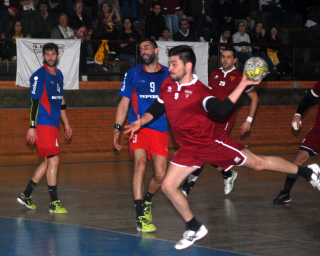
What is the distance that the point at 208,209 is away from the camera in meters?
7.04

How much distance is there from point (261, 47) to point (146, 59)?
1005 cm

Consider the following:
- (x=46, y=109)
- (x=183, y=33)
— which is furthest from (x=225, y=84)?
(x=183, y=33)

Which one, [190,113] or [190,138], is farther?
[190,138]

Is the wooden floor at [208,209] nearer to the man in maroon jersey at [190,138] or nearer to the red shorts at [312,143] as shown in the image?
the man in maroon jersey at [190,138]

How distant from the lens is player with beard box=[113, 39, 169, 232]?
19.4 feet

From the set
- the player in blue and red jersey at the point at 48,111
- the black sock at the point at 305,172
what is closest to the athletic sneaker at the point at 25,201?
the player in blue and red jersey at the point at 48,111

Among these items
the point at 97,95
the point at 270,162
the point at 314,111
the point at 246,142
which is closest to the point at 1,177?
the point at 97,95

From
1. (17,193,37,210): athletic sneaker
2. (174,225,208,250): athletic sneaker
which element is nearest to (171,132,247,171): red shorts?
(174,225,208,250): athletic sneaker

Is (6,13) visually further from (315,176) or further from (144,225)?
(315,176)

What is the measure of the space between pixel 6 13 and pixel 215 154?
11.5 m

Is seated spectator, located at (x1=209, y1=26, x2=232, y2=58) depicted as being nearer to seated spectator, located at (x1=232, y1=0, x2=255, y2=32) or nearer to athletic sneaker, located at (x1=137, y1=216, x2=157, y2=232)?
seated spectator, located at (x1=232, y1=0, x2=255, y2=32)

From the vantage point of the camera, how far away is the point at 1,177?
9.96 metres

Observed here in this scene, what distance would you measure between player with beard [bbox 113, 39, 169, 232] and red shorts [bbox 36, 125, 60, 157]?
124 cm

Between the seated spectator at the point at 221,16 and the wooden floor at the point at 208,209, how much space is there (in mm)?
6971
